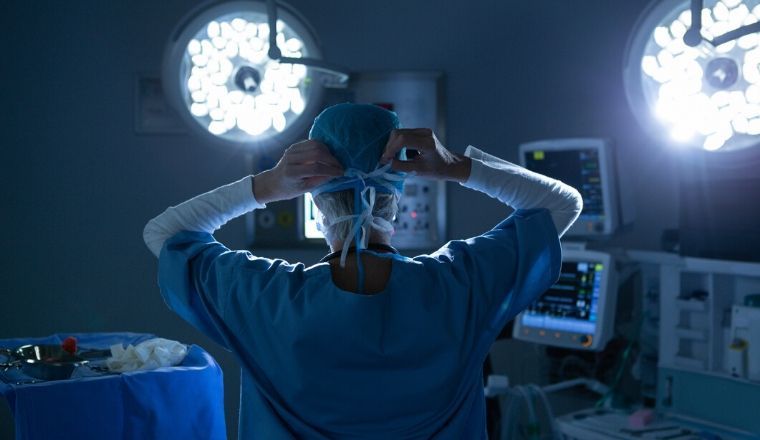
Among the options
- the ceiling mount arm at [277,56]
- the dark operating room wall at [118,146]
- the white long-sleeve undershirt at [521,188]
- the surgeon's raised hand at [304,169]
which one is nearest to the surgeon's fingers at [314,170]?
the surgeon's raised hand at [304,169]

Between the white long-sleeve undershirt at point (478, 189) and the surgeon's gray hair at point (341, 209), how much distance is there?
138 millimetres

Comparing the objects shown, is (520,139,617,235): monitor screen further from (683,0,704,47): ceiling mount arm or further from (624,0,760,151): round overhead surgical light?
(683,0,704,47): ceiling mount arm

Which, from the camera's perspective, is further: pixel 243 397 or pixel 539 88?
pixel 539 88

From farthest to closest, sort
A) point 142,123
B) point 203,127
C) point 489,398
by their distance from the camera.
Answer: point 142,123
point 489,398
point 203,127

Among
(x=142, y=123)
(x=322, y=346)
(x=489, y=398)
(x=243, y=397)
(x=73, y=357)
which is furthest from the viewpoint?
(x=142, y=123)

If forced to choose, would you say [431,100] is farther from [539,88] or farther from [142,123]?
[142,123]

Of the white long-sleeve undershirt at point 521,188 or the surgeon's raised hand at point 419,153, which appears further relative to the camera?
the white long-sleeve undershirt at point 521,188

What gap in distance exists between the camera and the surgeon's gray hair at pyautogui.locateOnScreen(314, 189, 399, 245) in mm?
1290

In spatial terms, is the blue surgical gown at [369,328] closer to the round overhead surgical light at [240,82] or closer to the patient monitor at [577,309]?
the round overhead surgical light at [240,82]

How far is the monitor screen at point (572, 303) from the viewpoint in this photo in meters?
2.49

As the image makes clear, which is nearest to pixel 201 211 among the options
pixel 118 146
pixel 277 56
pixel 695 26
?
pixel 277 56

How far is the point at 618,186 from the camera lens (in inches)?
103

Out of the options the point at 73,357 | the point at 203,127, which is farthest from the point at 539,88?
the point at 73,357

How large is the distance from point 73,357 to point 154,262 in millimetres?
1270
